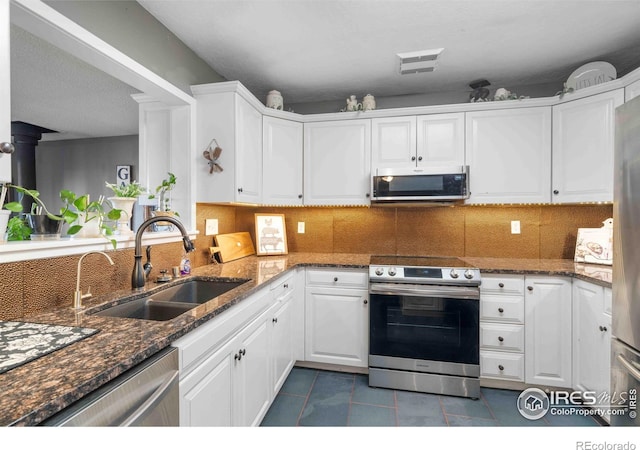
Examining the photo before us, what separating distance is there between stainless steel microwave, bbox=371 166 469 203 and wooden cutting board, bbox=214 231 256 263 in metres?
1.24

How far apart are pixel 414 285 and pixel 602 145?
1604 millimetres

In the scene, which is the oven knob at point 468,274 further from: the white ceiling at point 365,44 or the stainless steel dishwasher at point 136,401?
the stainless steel dishwasher at point 136,401

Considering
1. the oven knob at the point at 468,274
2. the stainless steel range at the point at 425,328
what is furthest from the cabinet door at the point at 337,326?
the oven knob at the point at 468,274

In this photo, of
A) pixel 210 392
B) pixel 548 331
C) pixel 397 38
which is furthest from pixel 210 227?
pixel 548 331

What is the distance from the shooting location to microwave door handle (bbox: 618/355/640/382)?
105 cm

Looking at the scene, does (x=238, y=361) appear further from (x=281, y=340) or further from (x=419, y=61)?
(x=419, y=61)

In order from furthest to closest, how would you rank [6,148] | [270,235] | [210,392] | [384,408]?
[270,235], [384,408], [210,392], [6,148]

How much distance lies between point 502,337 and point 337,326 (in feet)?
3.91

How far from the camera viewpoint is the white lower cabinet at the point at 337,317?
7.70 ft

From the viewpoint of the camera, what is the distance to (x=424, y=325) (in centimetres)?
215

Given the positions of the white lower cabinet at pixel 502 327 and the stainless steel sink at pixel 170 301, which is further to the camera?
the white lower cabinet at pixel 502 327

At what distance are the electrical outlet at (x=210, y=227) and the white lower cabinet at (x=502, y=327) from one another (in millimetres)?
2110

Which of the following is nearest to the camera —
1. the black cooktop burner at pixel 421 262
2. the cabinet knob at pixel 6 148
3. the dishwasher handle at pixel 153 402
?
the dishwasher handle at pixel 153 402
